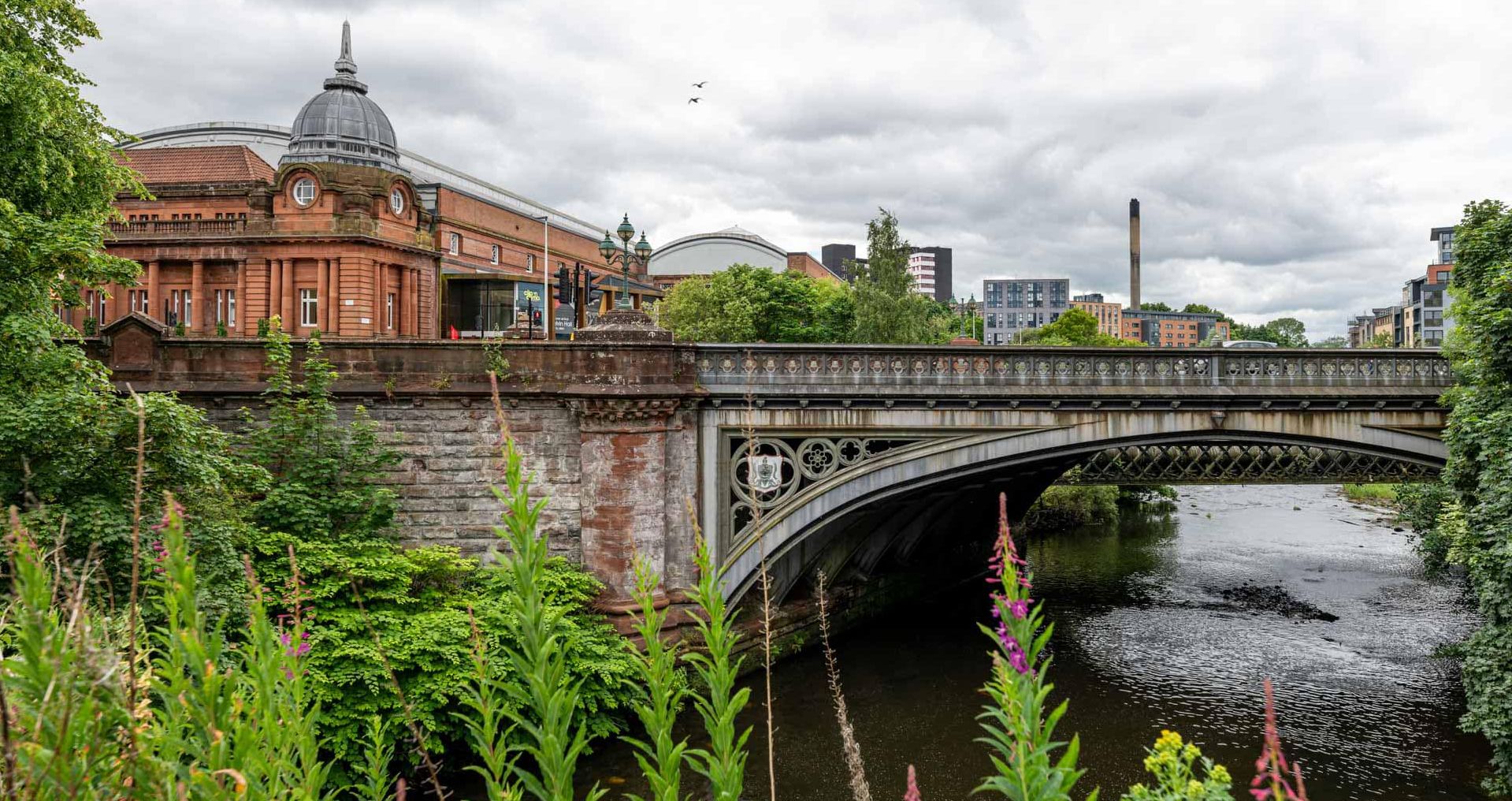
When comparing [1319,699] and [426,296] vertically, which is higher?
[426,296]

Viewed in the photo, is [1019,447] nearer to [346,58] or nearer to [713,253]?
[346,58]

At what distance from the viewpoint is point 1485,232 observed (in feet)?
45.9

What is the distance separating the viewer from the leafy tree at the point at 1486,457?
12.2 metres

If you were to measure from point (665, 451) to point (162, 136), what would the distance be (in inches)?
1679

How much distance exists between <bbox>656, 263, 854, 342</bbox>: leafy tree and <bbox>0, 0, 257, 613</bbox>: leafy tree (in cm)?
2929

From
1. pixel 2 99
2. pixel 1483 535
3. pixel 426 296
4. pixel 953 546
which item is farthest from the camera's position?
pixel 426 296

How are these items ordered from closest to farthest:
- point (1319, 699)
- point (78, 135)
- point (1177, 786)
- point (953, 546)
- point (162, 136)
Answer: point (1177, 786)
point (78, 135)
point (1319, 699)
point (953, 546)
point (162, 136)

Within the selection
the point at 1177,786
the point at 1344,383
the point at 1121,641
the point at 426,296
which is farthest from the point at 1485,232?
the point at 426,296

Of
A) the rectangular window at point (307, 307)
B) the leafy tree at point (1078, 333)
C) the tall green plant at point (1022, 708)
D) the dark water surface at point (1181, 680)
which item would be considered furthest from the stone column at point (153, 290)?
the leafy tree at point (1078, 333)

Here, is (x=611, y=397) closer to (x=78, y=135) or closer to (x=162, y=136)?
(x=78, y=135)

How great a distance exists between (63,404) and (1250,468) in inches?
812

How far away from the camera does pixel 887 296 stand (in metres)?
36.8

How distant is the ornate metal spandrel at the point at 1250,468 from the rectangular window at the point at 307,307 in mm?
26143

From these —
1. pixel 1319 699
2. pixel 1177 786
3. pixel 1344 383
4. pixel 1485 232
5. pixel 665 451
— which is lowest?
pixel 1319 699
